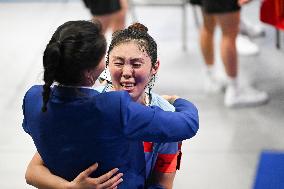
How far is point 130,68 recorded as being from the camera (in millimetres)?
1734

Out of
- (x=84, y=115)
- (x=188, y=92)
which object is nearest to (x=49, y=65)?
(x=84, y=115)

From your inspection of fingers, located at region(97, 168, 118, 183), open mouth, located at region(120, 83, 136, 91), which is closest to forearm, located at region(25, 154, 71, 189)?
fingers, located at region(97, 168, 118, 183)

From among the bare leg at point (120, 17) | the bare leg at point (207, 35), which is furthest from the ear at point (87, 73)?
the bare leg at point (207, 35)

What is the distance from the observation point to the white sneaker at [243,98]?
12.7 ft

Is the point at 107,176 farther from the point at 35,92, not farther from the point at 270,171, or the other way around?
the point at 270,171

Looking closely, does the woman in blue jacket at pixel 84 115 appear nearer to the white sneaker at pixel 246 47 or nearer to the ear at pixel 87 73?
the ear at pixel 87 73

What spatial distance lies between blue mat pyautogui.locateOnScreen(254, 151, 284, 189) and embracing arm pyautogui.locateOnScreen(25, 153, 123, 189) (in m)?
1.49

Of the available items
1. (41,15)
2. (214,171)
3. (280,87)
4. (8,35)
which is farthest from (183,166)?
(41,15)

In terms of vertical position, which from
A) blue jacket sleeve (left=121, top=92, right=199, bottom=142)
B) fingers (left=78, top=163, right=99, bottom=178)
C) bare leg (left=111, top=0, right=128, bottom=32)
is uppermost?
blue jacket sleeve (left=121, top=92, right=199, bottom=142)

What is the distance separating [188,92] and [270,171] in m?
1.23

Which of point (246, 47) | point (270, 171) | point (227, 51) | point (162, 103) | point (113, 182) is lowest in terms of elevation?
point (270, 171)

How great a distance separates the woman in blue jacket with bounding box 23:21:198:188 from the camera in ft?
4.94

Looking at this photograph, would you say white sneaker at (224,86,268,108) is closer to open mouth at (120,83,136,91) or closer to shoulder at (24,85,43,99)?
open mouth at (120,83,136,91)

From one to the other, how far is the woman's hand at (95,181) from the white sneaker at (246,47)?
321 centimetres
